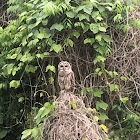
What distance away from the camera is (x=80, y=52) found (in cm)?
322

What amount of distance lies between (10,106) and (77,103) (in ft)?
4.85

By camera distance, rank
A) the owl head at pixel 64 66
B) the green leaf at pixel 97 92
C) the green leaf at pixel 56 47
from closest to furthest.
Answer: the owl head at pixel 64 66 < the green leaf at pixel 56 47 < the green leaf at pixel 97 92

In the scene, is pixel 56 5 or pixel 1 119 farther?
pixel 1 119

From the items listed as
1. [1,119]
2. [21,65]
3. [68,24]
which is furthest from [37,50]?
[1,119]

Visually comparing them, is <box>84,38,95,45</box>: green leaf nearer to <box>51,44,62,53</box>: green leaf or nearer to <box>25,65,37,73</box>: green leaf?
<box>51,44,62,53</box>: green leaf

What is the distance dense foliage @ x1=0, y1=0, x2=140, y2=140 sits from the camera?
2955mm

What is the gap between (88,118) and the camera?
2.37 m

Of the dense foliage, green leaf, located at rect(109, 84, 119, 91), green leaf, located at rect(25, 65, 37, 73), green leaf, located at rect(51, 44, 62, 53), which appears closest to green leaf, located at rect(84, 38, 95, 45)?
the dense foliage

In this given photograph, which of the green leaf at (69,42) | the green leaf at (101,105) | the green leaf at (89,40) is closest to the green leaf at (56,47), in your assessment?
the green leaf at (69,42)

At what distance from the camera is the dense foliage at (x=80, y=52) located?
2955mm

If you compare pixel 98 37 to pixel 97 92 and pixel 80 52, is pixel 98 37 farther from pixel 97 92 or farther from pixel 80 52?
pixel 97 92

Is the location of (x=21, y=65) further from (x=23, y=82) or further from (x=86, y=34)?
(x=86, y=34)

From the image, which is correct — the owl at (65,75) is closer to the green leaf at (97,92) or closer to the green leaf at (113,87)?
the green leaf at (97,92)

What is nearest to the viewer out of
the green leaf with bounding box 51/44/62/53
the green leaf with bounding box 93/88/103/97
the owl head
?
the owl head
